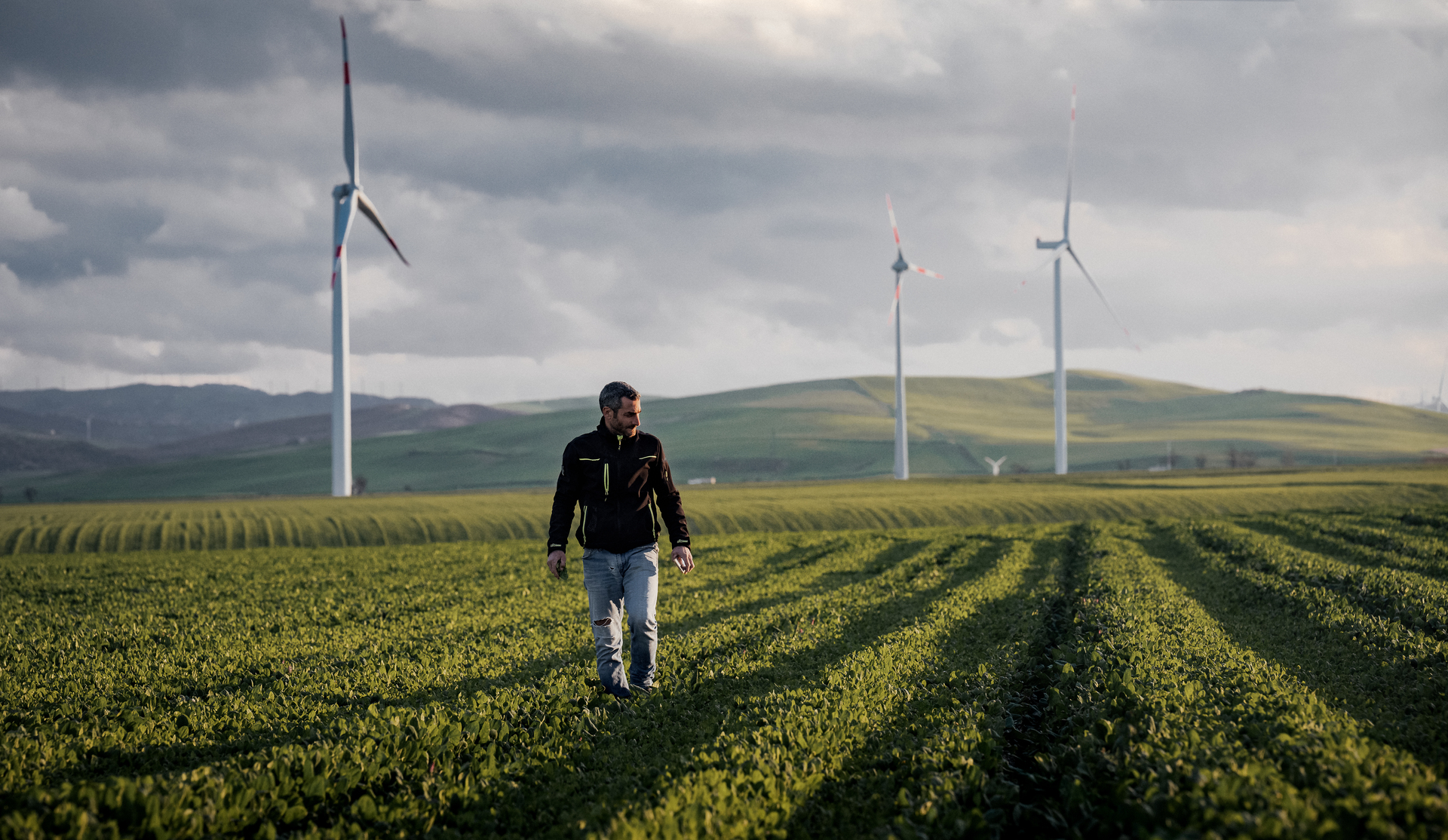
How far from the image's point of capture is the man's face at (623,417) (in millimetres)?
9414

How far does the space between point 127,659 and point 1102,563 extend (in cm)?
2034

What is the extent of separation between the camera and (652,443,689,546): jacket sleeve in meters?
9.90

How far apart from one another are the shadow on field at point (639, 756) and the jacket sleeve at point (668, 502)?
175 cm

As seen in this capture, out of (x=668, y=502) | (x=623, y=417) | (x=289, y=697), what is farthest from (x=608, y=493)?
(x=289, y=697)

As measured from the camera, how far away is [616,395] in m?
9.45

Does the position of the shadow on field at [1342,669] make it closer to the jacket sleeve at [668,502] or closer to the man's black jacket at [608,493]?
the jacket sleeve at [668,502]

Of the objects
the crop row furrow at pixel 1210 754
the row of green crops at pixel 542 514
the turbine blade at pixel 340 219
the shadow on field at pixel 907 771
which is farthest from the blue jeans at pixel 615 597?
the turbine blade at pixel 340 219

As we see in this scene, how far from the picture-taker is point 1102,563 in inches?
891

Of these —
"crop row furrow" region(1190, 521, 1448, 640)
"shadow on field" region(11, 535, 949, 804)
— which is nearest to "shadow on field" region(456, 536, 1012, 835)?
"shadow on field" region(11, 535, 949, 804)

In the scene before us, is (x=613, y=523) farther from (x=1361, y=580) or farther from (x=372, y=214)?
(x=372, y=214)

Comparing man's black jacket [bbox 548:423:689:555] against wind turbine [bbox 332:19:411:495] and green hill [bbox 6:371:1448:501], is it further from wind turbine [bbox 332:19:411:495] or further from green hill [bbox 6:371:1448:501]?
green hill [bbox 6:371:1448:501]

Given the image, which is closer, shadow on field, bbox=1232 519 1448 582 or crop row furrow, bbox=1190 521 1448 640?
crop row furrow, bbox=1190 521 1448 640

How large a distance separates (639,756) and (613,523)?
2396 mm

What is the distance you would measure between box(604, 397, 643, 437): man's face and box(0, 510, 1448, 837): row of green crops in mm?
2876
